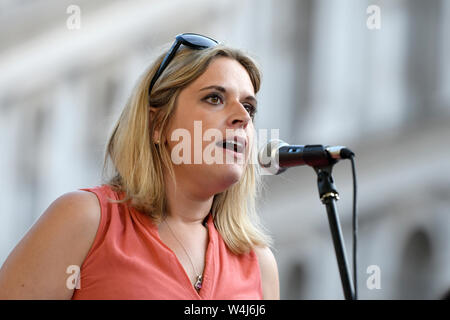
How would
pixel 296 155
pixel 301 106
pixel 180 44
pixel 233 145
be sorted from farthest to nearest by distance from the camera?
pixel 301 106
pixel 180 44
pixel 233 145
pixel 296 155

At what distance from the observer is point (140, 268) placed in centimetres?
185

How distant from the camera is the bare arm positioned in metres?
1.77

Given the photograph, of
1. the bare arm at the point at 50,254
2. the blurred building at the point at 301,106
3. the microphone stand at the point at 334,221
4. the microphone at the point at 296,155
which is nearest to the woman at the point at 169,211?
the bare arm at the point at 50,254

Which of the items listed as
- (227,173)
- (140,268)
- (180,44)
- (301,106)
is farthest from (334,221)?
(301,106)

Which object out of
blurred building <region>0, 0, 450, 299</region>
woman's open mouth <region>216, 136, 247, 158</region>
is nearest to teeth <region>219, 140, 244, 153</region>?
woman's open mouth <region>216, 136, 247, 158</region>

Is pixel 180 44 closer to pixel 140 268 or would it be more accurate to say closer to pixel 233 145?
pixel 233 145

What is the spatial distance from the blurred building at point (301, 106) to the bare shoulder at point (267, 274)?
3802mm

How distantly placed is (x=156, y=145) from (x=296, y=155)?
60cm

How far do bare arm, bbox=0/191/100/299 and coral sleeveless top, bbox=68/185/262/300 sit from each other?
5cm

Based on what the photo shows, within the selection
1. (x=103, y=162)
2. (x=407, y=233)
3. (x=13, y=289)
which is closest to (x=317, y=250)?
(x=407, y=233)

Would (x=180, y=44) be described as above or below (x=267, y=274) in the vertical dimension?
above

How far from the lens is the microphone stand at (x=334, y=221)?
5.12ft

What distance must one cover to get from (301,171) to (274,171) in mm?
5617

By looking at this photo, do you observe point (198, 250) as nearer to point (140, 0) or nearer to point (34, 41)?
point (34, 41)
